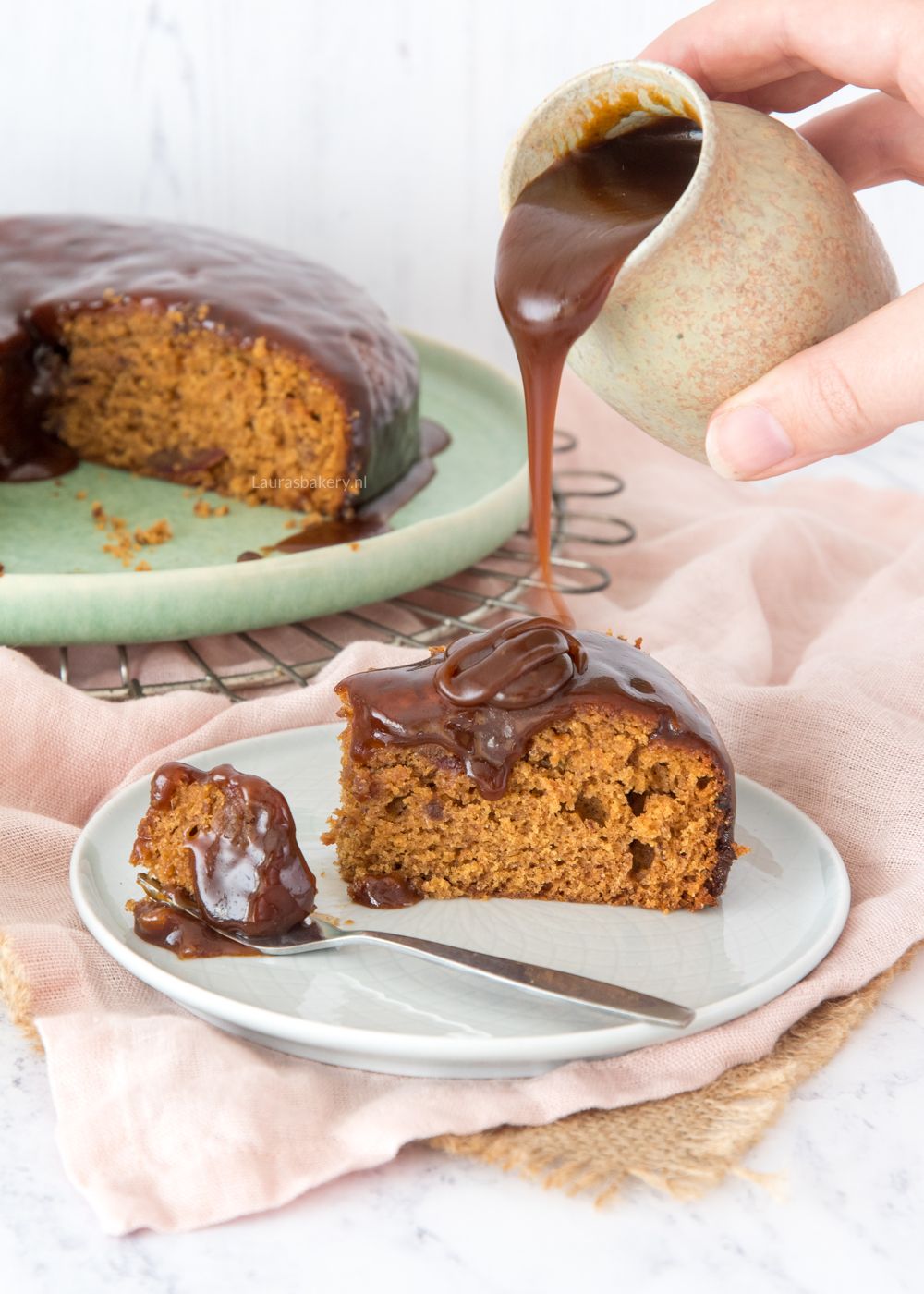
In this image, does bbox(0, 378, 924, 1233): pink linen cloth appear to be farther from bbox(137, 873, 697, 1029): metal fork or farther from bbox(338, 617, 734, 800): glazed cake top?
bbox(338, 617, 734, 800): glazed cake top

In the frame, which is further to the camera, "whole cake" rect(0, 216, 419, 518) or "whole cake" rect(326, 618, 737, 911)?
Result: "whole cake" rect(0, 216, 419, 518)

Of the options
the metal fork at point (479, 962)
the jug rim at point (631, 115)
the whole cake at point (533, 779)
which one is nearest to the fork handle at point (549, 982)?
the metal fork at point (479, 962)

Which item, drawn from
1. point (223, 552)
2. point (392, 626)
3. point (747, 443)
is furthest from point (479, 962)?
point (223, 552)

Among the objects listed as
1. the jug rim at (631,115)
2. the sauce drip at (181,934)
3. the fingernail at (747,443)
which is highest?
the jug rim at (631,115)

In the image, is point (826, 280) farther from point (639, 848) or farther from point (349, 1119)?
point (349, 1119)

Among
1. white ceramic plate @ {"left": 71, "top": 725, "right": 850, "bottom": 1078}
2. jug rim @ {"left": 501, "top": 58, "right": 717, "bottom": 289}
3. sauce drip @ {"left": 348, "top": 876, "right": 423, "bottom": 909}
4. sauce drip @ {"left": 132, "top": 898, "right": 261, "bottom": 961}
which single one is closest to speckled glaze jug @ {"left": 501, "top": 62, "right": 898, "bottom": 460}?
jug rim @ {"left": 501, "top": 58, "right": 717, "bottom": 289}

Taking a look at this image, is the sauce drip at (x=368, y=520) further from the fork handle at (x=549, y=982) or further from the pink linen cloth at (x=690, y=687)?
the fork handle at (x=549, y=982)

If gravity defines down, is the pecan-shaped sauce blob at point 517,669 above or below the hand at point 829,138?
below

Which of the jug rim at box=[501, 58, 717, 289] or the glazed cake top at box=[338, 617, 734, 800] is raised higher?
the jug rim at box=[501, 58, 717, 289]
